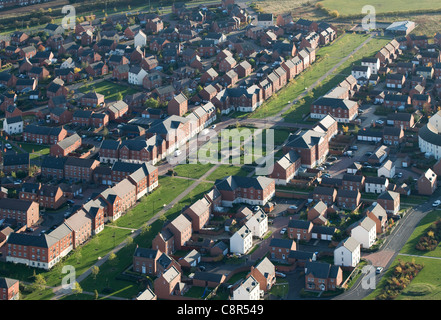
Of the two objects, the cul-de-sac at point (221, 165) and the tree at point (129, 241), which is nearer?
the cul-de-sac at point (221, 165)

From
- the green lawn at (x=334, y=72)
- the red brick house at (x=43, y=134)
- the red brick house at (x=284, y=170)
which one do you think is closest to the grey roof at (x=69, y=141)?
the red brick house at (x=43, y=134)

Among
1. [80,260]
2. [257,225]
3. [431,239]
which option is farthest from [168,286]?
[431,239]

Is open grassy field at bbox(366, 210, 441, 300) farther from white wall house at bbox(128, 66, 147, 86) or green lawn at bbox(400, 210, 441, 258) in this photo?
white wall house at bbox(128, 66, 147, 86)

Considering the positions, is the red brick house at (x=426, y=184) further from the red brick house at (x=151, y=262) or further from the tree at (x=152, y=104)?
the tree at (x=152, y=104)

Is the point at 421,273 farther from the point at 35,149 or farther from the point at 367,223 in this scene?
the point at 35,149

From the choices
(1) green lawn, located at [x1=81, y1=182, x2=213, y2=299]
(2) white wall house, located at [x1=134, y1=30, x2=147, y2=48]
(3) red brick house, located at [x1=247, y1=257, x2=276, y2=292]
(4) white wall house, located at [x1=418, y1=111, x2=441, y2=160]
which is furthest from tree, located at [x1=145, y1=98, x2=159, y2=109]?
(3) red brick house, located at [x1=247, y1=257, x2=276, y2=292]

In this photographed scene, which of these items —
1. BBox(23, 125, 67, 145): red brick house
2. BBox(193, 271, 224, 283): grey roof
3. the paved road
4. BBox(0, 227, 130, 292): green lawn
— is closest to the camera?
the paved road

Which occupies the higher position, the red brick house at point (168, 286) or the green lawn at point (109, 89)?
the red brick house at point (168, 286)
